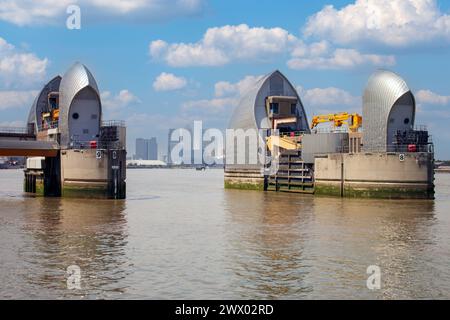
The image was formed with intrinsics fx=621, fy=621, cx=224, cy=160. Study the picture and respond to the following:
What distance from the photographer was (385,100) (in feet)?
195

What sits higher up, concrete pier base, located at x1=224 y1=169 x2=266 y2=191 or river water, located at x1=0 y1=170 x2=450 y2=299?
concrete pier base, located at x1=224 y1=169 x2=266 y2=191

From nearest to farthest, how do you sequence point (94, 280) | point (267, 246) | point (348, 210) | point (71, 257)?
point (94, 280) < point (71, 257) < point (267, 246) < point (348, 210)

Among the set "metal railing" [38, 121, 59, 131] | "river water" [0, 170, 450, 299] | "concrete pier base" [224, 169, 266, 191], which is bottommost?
"river water" [0, 170, 450, 299]

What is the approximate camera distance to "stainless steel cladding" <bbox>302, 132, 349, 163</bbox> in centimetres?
6488

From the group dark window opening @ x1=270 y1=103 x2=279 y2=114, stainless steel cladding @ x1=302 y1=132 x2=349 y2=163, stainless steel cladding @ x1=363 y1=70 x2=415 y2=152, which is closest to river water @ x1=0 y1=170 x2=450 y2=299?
stainless steel cladding @ x1=363 y1=70 x2=415 y2=152

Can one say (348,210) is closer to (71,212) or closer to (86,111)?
(71,212)

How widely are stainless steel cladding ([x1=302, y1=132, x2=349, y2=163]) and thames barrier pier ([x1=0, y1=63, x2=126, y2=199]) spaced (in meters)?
20.8

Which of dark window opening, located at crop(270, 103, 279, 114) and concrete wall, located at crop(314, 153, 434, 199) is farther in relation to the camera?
dark window opening, located at crop(270, 103, 279, 114)

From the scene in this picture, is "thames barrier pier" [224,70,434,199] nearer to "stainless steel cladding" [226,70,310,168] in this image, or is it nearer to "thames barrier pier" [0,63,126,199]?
"stainless steel cladding" [226,70,310,168]
